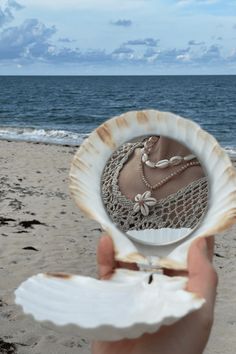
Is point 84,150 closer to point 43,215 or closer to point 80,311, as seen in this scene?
point 80,311

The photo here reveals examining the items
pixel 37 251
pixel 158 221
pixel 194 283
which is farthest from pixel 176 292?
pixel 37 251

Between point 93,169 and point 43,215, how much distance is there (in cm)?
561

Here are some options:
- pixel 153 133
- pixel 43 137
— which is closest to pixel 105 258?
pixel 153 133

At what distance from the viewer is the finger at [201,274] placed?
951mm

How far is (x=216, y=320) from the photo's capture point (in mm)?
3980

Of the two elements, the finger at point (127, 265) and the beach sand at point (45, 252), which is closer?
the finger at point (127, 265)

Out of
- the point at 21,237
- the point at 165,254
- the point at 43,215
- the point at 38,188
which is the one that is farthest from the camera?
the point at 38,188

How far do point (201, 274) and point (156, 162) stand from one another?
1.84 ft

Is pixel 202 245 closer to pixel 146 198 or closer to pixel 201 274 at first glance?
pixel 201 274

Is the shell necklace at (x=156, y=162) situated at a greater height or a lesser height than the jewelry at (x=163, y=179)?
greater

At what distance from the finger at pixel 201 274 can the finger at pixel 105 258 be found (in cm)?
16

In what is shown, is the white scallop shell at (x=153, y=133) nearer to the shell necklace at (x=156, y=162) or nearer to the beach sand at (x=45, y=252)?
the shell necklace at (x=156, y=162)

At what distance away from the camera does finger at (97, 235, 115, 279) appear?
3.56ft

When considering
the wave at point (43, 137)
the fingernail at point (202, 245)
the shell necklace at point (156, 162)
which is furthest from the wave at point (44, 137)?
the fingernail at point (202, 245)
